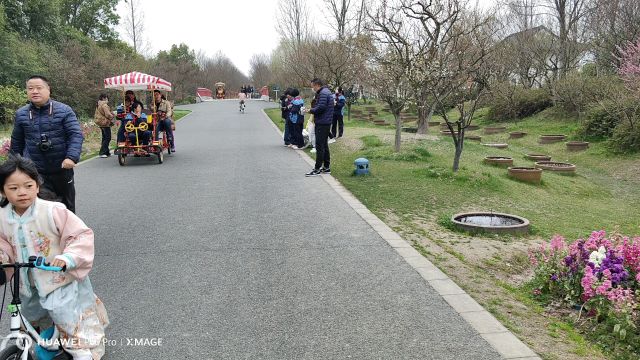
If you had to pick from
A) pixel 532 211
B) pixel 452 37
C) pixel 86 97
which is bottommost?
pixel 532 211

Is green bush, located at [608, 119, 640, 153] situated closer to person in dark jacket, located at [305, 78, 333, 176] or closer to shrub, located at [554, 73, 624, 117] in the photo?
shrub, located at [554, 73, 624, 117]

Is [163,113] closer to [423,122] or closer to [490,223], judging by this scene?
[423,122]

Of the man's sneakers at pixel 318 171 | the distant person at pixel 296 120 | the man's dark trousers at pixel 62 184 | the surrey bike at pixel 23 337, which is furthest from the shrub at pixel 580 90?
the surrey bike at pixel 23 337

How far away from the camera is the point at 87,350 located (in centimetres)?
321

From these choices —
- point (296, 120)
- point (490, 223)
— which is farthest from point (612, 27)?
point (490, 223)

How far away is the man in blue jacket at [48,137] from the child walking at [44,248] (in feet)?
7.12

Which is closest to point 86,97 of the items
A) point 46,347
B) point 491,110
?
point 491,110

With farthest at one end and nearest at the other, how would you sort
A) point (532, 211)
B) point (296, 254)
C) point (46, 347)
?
point (532, 211)
point (296, 254)
point (46, 347)

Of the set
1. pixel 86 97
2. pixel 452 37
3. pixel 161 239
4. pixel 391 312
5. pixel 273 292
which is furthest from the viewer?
pixel 86 97

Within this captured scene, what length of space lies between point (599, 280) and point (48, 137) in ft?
16.9

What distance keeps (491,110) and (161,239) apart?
24987 millimetres

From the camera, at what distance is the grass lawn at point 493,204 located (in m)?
4.28

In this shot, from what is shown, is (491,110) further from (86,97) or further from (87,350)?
(87,350)

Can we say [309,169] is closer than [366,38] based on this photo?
Yes
